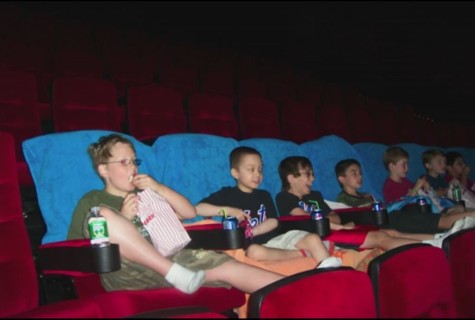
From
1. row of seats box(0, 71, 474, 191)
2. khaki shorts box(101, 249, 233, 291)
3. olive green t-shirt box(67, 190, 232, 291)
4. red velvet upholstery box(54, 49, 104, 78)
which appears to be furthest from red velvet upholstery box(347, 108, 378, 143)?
khaki shorts box(101, 249, 233, 291)

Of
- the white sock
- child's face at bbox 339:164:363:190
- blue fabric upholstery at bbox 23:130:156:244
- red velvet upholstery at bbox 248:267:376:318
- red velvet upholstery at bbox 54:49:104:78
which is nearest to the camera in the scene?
red velvet upholstery at bbox 248:267:376:318

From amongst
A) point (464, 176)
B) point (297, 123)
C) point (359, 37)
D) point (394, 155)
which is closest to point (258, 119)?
point (297, 123)

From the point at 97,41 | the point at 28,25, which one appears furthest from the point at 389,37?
the point at 28,25

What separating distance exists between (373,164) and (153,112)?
105 cm

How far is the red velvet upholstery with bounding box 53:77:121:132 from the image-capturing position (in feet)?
5.70

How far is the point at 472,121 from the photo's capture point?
4.21 meters

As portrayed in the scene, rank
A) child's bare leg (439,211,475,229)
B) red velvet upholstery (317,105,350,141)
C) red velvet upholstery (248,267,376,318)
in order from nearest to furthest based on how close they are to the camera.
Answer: red velvet upholstery (248,267,376,318), child's bare leg (439,211,475,229), red velvet upholstery (317,105,350,141)

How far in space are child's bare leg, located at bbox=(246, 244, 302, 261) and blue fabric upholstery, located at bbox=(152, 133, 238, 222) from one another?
0.22m

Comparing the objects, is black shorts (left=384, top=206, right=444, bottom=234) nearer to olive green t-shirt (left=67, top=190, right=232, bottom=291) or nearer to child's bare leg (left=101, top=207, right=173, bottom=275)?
olive green t-shirt (left=67, top=190, right=232, bottom=291)

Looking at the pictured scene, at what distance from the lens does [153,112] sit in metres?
1.86

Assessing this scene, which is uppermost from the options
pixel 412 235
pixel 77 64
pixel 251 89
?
pixel 77 64

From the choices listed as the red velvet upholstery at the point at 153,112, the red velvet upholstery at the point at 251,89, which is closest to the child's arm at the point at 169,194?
the red velvet upholstery at the point at 153,112

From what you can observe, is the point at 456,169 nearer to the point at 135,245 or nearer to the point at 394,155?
the point at 394,155

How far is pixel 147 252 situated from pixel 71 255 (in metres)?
0.13
